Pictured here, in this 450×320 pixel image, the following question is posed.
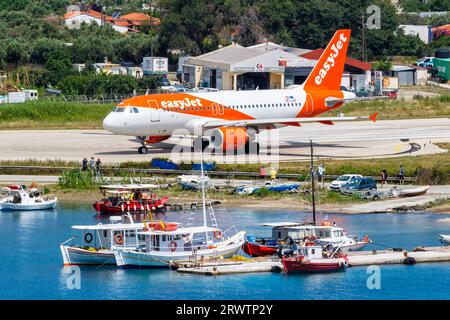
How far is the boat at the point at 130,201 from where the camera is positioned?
85938mm

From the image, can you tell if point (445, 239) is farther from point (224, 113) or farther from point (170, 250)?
point (224, 113)

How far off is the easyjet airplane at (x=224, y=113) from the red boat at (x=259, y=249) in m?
30.7

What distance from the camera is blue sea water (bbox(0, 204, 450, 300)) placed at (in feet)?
210

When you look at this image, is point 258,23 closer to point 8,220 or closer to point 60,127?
point 60,127

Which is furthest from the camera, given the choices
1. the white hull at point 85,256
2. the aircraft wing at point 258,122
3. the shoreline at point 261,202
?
the aircraft wing at point 258,122

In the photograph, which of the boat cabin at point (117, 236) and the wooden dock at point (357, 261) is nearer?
the wooden dock at point (357, 261)

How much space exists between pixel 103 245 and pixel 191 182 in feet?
70.0

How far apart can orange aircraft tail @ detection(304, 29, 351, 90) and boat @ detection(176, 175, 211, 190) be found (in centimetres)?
2123

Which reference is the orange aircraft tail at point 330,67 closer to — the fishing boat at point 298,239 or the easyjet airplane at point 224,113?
the easyjet airplane at point 224,113

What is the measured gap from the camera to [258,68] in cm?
15625

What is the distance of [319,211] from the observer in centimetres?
8475

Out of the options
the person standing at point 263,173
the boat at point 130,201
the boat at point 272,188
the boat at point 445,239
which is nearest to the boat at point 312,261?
the boat at point 445,239

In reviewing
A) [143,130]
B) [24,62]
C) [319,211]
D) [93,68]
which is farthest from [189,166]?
[24,62]
